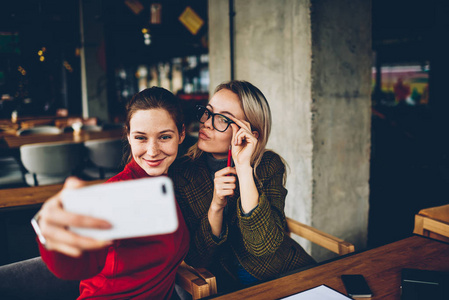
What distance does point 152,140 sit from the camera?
1.20 meters

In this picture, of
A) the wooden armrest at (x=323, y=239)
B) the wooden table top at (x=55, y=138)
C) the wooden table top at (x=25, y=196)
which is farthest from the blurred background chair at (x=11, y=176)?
the wooden armrest at (x=323, y=239)

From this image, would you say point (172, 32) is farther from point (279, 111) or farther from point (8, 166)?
point (279, 111)

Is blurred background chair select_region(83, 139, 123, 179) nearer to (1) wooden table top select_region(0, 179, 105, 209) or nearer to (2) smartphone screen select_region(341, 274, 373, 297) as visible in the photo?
(1) wooden table top select_region(0, 179, 105, 209)

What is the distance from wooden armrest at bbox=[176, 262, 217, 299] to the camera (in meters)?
1.33

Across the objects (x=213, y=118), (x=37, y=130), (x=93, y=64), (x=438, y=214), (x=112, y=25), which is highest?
(x=112, y=25)

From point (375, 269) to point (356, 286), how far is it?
0.59 ft

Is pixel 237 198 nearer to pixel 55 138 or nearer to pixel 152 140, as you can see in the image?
pixel 152 140

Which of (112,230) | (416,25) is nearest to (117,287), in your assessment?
(112,230)

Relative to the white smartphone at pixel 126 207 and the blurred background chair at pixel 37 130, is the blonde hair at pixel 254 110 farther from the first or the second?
the blurred background chair at pixel 37 130

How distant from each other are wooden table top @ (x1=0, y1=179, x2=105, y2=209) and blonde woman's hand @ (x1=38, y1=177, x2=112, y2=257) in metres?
1.60

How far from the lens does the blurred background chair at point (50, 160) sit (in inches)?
143

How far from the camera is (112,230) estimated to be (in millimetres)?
579

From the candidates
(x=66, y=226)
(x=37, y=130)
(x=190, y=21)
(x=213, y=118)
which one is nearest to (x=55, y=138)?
(x=37, y=130)

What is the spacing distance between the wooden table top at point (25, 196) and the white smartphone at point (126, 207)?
166 centimetres
